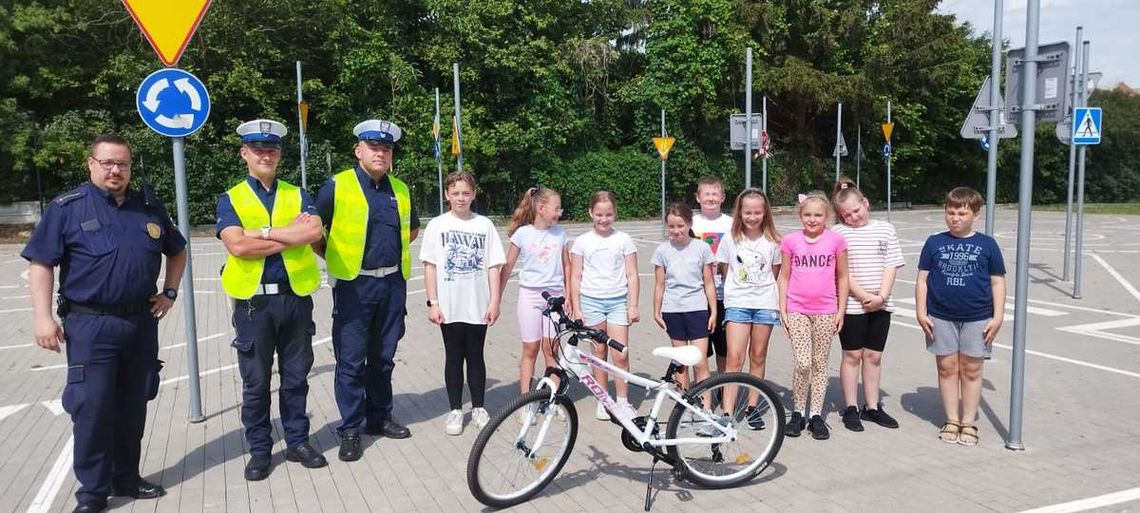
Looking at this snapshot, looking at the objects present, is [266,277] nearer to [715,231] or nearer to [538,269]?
[538,269]

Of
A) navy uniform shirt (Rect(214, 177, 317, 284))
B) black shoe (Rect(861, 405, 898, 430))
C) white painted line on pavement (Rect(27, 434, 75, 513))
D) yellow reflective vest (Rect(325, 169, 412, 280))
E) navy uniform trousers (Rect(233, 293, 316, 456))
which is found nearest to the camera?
white painted line on pavement (Rect(27, 434, 75, 513))

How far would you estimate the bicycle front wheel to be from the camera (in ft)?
13.4

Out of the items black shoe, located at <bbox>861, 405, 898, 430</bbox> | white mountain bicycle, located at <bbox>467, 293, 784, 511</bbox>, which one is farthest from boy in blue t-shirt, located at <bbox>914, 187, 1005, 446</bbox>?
white mountain bicycle, located at <bbox>467, 293, 784, 511</bbox>

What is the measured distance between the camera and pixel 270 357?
15.6 ft

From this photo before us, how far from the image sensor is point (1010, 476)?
182 inches

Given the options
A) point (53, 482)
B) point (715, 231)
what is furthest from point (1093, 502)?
point (53, 482)

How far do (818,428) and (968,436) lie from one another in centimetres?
94

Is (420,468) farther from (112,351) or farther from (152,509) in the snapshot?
(112,351)

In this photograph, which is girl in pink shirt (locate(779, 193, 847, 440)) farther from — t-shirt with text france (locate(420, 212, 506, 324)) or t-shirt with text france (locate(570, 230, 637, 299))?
t-shirt with text france (locate(420, 212, 506, 324))

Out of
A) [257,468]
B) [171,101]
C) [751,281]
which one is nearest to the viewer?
[257,468]

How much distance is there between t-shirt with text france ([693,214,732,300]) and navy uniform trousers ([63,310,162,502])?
3.66 meters

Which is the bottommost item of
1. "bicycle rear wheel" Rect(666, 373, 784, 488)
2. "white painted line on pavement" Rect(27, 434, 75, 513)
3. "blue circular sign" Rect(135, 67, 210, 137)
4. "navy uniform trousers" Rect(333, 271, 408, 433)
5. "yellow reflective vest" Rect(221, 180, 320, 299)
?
"white painted line on pavement" Rect(27, 434, 75, 513)

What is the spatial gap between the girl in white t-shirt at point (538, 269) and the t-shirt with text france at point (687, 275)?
77cm

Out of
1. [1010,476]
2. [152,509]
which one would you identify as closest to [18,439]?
[152,509]
